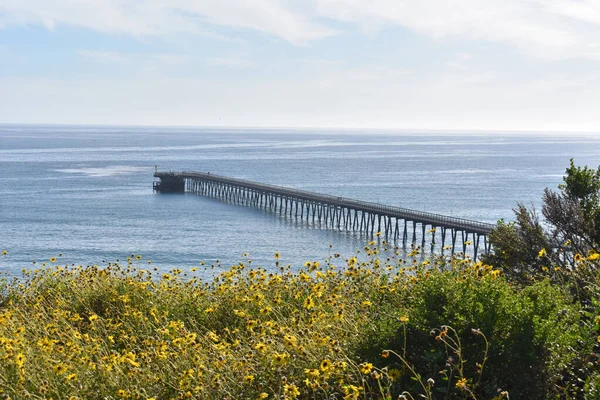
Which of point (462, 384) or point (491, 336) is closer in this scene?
point (462, 384)

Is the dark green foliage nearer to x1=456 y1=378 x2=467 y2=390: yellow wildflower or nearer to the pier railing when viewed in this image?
x1=456 y1=378 x2=467 y2=390: yellow wildflower

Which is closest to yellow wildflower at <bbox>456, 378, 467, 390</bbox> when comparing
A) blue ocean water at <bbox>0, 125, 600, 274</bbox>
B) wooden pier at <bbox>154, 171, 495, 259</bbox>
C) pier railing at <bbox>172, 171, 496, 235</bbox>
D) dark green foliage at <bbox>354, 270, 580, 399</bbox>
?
dark green foliage at <bbox>354, 270, 580, 399</bbox>

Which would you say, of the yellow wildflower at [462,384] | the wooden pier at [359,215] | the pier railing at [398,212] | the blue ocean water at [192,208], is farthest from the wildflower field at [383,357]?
the pier railing at [398,212]

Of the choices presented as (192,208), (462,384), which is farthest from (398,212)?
→ (462,384)

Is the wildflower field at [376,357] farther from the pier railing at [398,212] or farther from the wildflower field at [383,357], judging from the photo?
the pier railing at [398,212]

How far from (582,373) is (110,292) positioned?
27.5ft

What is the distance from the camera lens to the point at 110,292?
44.3 feet

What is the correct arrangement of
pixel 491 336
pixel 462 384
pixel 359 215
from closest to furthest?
pixel 462 384, pixel 491 336, pixel 359 215

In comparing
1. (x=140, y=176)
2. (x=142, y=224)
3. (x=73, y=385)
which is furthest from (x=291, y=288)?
(x=140, y=176)

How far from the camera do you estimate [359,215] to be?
8475 cm

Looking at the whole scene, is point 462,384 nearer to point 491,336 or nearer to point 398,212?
point 491,336

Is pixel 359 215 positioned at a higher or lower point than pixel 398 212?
lower

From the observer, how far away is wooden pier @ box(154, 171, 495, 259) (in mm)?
57084

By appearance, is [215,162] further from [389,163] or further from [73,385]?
[73,385]
